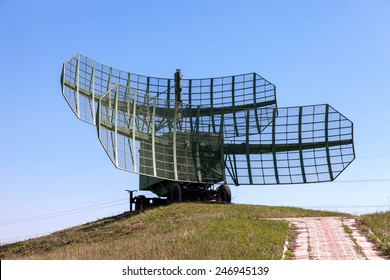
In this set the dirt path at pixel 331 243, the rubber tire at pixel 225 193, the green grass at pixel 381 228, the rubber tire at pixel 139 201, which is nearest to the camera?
the dirt path at pixel 331 243

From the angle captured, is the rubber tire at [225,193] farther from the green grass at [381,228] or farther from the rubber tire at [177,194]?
the green grass at [381,228]

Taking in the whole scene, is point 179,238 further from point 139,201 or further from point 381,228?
point 139,201

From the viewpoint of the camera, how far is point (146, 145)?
Result: 36156 mm

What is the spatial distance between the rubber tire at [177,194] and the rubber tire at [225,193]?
3522 mm

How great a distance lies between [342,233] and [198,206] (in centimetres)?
1579

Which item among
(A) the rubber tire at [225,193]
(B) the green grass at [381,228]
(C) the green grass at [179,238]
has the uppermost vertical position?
(A) the rubber tire at [225,193]

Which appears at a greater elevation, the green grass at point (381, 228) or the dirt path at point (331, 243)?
the green grass at point (381, 228)

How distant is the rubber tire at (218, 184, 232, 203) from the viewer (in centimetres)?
4025

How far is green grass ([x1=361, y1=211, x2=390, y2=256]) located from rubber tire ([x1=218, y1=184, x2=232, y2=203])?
16.2 m

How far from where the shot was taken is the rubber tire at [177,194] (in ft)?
128

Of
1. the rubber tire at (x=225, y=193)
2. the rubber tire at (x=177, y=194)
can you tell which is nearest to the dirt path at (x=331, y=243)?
the rubber tire at (x=177, y=194)

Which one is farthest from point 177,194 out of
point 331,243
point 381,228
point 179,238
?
point 331,243

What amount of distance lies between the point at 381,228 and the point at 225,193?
21.2 meters

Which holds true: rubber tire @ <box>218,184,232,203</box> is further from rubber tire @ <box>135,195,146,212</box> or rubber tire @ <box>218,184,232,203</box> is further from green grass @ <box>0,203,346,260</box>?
rubber tire @ <box>135,195,146,212</box>
